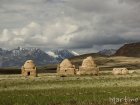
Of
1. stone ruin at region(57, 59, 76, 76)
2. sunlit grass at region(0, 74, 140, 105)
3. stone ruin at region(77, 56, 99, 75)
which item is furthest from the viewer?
stone ruin at region(77, 56, 99, 75)

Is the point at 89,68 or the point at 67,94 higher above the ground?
the point at 89,68

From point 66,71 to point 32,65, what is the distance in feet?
34.1

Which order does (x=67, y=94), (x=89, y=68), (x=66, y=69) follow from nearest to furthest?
(x=67, y=94) → (x=66, y=69) → (x=89, y=68)

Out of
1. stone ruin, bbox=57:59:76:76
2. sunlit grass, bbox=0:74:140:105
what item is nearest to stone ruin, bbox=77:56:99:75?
stone ruin, bbox=57:59:76:76

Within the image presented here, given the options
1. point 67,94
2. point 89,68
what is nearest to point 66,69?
point 89,68

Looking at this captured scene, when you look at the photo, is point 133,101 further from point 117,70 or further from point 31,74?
point 117,70

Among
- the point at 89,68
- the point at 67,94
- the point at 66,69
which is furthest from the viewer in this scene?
the point at 89,68

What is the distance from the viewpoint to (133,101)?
3484 cm

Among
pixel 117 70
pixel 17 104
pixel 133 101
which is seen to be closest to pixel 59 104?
pixel 17 104

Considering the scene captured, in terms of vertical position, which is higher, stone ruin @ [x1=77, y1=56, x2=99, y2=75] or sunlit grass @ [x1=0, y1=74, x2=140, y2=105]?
stone ruin @ [x1=77, y1=56, x2=99, y2=75]

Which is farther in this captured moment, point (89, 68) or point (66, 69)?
point (89, 68)

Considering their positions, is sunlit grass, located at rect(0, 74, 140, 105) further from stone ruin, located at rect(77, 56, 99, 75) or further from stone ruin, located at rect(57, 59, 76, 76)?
stone ruin, located at rect(77, 56, 99, 75)

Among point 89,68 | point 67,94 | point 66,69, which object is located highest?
point 89,68

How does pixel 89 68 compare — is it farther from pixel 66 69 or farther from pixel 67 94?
pixel 67 94
